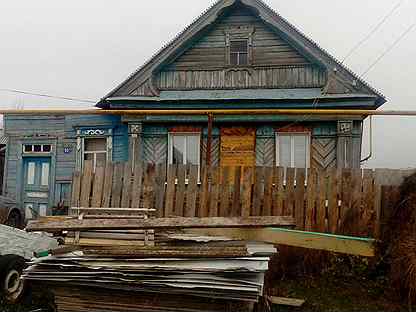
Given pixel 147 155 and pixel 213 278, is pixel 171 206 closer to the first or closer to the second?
pixel 213 278

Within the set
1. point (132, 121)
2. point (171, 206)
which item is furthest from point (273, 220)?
point (132, 121)

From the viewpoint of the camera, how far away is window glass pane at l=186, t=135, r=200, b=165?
43.6 feet

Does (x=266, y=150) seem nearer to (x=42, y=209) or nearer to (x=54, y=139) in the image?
(x=54, y=139)

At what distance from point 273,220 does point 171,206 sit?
78.2 inches

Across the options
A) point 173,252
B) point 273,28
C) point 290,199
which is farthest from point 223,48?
point 173,252

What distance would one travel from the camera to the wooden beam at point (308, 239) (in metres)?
5.14

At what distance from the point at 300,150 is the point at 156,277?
922 centimetres

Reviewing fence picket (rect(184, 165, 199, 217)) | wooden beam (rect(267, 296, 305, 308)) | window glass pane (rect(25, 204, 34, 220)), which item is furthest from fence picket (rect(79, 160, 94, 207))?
window glass pane (rect(25, 204, 34, 220))

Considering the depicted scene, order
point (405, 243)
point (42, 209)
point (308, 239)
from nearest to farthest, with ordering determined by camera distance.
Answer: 1. point (405, 243)
2. point (308, 239)
3. point (42, 209)

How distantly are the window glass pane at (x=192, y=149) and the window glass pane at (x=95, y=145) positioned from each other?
9.68 ft

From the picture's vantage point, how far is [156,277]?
14.5ft

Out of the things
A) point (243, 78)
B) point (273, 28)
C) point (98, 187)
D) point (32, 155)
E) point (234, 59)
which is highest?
point (273, 28)

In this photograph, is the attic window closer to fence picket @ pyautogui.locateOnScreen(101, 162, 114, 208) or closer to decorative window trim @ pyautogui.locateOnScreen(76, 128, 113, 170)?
decorative window trim @ pyautogui.locateOnScreen(76, 128, 113, 170)

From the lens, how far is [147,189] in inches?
260
